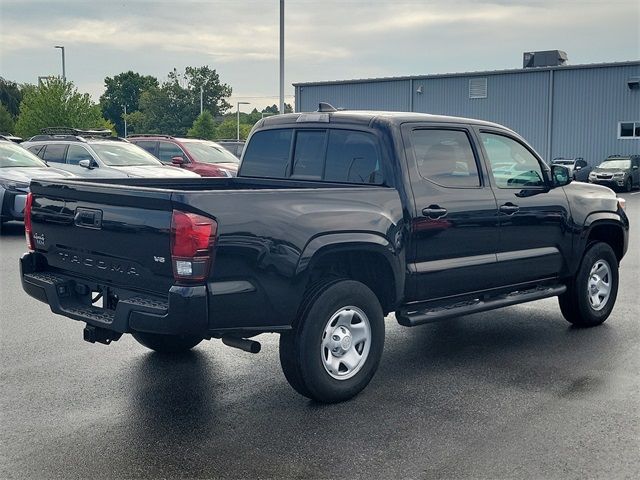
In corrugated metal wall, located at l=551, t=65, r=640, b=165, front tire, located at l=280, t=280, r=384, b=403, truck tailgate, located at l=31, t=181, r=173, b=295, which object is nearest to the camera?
truck tailgate, located at l=31, t=181, r=173, b=295

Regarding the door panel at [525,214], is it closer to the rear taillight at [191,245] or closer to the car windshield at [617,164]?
the rear taillight at [191,245]

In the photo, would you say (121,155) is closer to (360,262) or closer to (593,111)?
(360,262)

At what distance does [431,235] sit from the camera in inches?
232

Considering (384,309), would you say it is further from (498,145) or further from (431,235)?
(498,145)

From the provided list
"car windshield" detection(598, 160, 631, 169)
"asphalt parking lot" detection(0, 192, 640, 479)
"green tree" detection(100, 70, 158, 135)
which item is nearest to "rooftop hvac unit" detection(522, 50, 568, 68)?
"car windshield" detection(598, 160, 631, 169)

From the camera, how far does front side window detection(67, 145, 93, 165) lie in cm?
1695

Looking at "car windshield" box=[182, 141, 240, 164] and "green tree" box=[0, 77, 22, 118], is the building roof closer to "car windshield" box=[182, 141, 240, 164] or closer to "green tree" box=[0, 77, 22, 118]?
"car windshield" box=[182, 141, 240, 164]

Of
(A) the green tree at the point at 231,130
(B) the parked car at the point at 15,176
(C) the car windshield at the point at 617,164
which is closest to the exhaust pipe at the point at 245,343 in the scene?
(B) the parked car at the point at 15,176

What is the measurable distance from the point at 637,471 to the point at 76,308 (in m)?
3.40

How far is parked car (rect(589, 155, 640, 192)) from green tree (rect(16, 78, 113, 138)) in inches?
985

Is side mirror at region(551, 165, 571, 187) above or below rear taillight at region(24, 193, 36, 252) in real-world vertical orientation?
above

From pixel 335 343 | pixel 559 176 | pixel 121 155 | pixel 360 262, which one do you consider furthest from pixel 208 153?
pixel 335 343

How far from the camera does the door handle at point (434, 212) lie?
583 centimetres

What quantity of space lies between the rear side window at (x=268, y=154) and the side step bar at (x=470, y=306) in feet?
5.19
